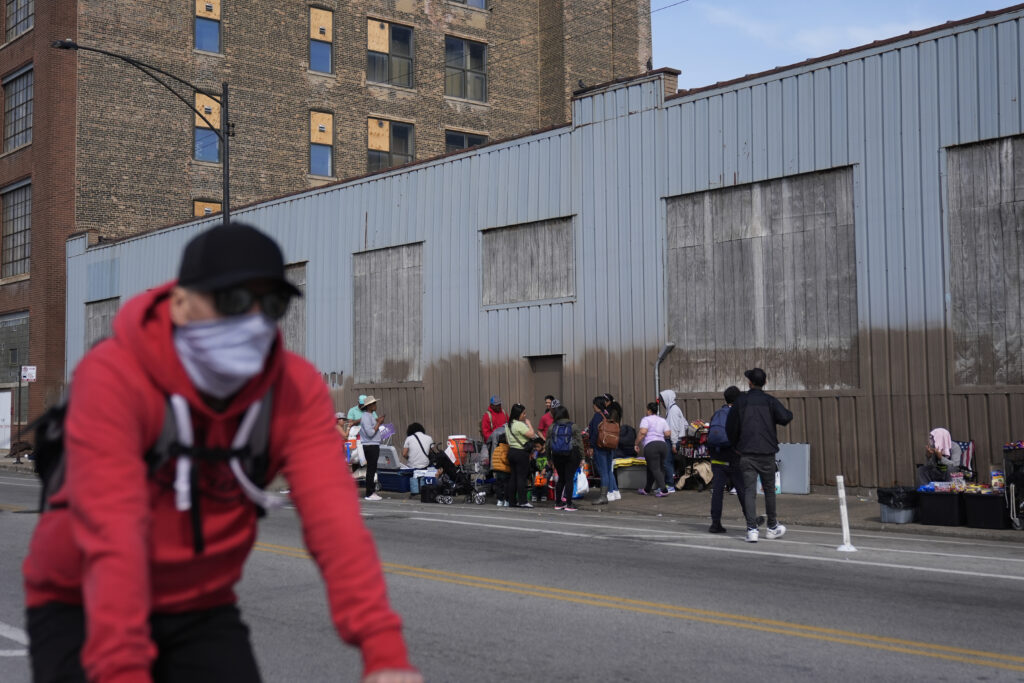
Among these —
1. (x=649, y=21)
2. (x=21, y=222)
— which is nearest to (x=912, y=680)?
(x=21, y=222)

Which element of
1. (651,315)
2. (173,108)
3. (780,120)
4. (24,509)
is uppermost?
(173,108)

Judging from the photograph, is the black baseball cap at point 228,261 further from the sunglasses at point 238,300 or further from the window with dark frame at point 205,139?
the window with dark frame at point 205,139

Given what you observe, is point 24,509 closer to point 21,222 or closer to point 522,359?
point 522,359

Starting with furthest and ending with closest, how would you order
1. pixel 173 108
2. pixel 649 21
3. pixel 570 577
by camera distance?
pixel 649 21
pixel 173 108
pixel 570 577

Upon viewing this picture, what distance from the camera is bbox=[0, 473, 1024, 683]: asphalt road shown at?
693cm

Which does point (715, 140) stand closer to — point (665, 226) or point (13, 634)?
point (665, 226)

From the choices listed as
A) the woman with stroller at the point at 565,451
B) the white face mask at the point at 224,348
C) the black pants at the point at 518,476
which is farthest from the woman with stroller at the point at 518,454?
the white face mask at the point at 224,348

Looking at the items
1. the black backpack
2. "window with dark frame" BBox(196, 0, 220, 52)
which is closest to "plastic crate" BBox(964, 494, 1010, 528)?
the black backpack

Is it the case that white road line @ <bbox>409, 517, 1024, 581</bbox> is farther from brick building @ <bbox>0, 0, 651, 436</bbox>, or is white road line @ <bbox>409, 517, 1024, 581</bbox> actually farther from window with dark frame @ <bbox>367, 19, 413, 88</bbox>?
window with dark frame @ <bbox>367, 19, 413, 88</bbox>

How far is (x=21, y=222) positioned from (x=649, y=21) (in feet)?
82.6

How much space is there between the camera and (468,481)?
21.1 m

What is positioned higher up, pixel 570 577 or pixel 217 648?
pixel 217 648

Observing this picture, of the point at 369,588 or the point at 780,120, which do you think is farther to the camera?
the point at 780,120

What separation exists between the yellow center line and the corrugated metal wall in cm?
1081
